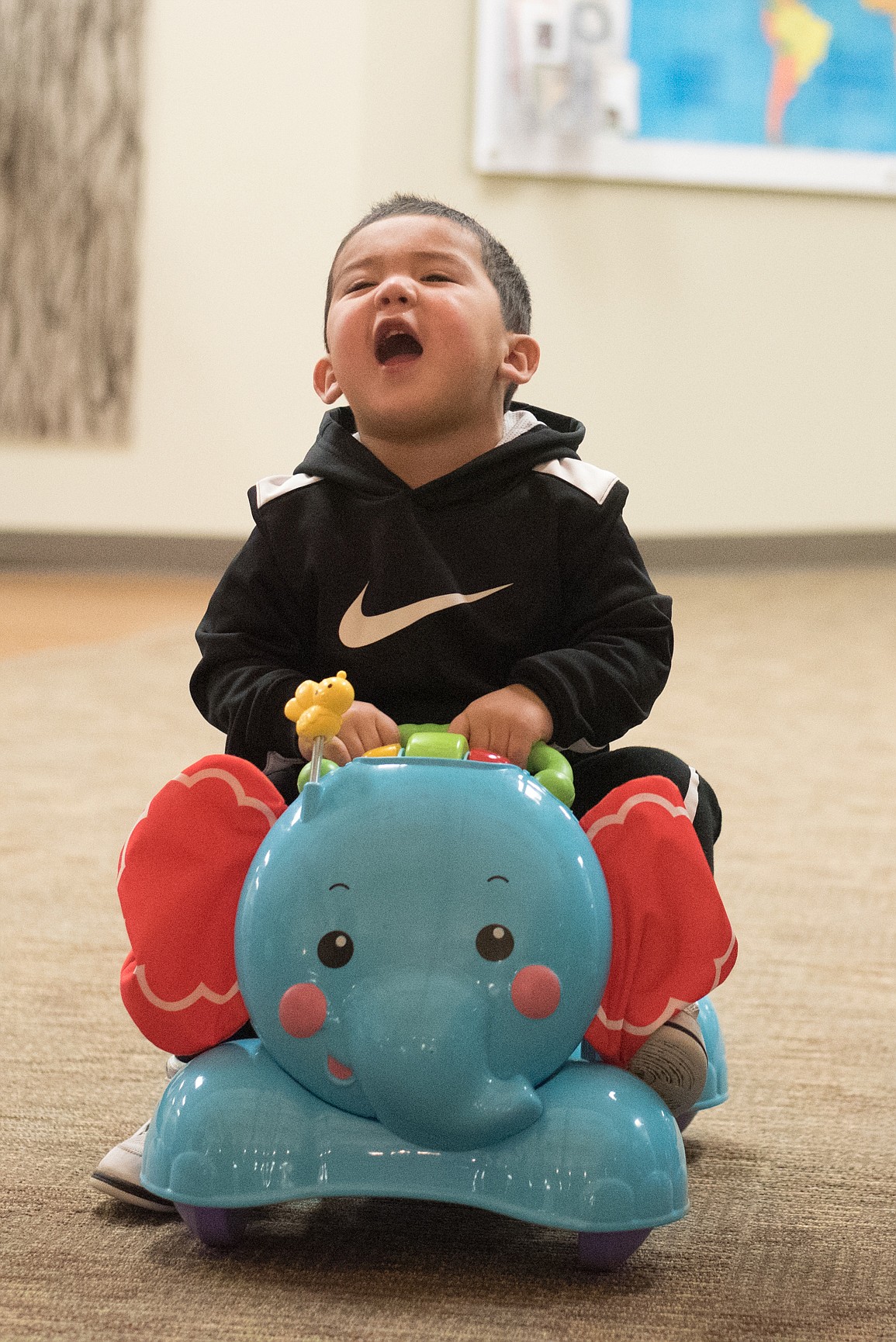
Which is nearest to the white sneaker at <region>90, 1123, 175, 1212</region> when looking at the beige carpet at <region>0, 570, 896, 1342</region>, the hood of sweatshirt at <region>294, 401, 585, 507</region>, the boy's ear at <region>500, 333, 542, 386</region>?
the beige carpet at <region>0, 570, 896, 1342</region>

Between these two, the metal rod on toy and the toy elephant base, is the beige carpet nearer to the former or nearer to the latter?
the toy elephant base

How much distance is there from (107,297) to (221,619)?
290cm

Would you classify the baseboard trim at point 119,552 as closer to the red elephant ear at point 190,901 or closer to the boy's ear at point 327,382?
the boy's ear at point 327,382

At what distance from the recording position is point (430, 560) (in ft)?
2.92

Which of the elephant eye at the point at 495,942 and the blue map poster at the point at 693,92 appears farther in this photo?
the blue map poster at the point at 693,92

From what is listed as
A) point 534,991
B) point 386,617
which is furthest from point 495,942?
point 386,617

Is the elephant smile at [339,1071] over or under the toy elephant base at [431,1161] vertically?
over

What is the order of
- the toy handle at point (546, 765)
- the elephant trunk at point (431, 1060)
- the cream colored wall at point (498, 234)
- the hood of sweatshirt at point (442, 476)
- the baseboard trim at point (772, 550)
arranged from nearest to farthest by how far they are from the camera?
the elephant trunk at point (431, 1060) → the toy handle at point (546, 765) → the hood of sweatshirt at point (442, 476) → the cream colored wall at point (498, 234) → the baseboard trim at point (772, 550)

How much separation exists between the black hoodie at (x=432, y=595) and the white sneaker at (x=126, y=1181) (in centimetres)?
24

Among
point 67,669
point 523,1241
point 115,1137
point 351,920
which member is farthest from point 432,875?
point 67,669

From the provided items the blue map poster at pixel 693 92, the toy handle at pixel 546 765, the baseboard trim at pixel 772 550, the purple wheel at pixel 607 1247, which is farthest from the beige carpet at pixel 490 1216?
the blue map poster at pixel 693 92

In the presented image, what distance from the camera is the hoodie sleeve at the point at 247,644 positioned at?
881 mm

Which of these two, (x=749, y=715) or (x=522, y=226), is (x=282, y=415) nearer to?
(x=522, y=226)

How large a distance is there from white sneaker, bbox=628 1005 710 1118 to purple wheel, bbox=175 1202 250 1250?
21 cm
